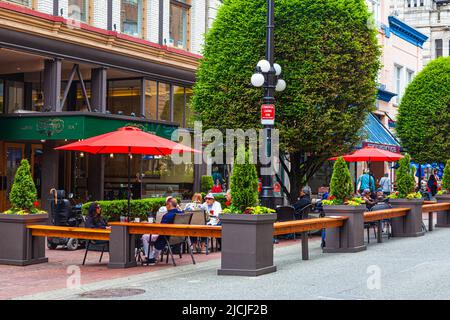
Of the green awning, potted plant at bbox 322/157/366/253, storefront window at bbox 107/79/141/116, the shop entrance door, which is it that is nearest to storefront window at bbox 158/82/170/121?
storefront window at bbox 107/79/141/116

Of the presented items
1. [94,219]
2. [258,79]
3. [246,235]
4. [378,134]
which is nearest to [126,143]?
[94,219]

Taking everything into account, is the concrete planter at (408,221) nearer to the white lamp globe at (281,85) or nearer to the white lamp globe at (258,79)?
the white lamp globe at (281,85)

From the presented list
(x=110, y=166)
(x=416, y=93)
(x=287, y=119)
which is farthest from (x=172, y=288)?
(x=416, y=93)

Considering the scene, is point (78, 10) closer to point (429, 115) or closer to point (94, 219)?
point (94, 219)

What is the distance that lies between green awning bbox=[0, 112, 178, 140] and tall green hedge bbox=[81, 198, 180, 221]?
2499 millimetres

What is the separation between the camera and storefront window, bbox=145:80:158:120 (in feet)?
87.2

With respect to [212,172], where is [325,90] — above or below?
above

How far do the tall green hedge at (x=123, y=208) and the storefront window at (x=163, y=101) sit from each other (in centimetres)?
677

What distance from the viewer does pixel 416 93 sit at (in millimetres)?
36531

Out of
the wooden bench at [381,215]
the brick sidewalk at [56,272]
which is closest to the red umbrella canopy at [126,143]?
the brick sidewalk at [56,272]

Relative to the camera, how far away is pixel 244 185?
12.9 m

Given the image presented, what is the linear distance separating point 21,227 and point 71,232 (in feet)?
3.60

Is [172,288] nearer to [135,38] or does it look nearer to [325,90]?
[325,90]
